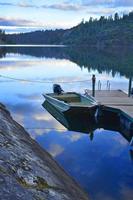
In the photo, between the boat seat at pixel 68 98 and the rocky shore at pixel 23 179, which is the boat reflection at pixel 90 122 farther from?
the rocky shore at pixel 23 179

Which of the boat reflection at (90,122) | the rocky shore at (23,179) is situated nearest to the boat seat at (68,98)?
the boat reflection at (90,122)

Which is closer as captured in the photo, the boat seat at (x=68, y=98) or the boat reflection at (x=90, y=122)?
the boat reflection at (x=90, y=122)

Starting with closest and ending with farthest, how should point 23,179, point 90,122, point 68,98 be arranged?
point 23,179 → point 90,122 → point 68,98

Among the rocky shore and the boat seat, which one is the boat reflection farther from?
the rocky shore

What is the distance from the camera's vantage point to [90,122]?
Answer: 2644 centimetres

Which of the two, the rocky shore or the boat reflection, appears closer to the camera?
the rocky shore

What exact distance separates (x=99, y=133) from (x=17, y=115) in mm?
7074

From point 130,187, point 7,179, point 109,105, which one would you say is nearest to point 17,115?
point 109,105

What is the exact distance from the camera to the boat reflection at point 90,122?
2491cm


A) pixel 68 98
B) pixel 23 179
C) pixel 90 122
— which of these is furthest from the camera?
pixel 68 98

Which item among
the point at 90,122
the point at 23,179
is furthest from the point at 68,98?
the point at 23,179

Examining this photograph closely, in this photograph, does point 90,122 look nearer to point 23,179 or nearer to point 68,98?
point 68,98

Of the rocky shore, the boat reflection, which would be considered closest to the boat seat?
the boat reflection

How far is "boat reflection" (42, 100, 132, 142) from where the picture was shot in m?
24.9
